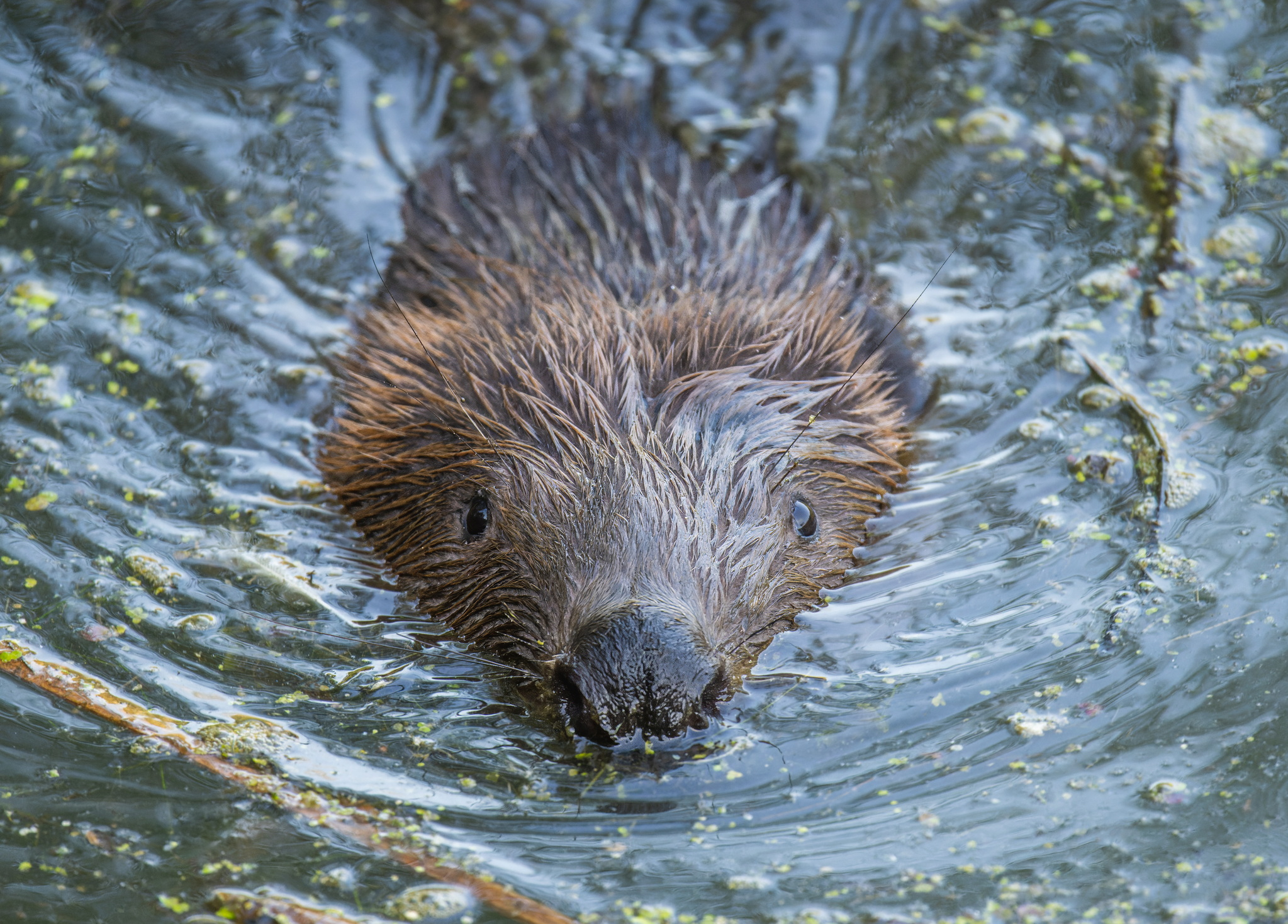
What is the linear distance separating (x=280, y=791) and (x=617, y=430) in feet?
4.42

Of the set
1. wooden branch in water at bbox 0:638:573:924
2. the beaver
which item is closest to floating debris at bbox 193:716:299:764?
wooden branch in water at bbox 0:638:573:924

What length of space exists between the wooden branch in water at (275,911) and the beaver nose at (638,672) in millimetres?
698

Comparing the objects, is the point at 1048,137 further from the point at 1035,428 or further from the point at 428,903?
the point at 428,903

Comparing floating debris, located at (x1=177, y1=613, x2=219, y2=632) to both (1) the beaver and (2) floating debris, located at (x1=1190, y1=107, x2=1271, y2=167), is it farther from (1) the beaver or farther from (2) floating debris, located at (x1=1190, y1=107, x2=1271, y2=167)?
(2) floating debris, located at (x1=1190, y1=107, x2=1271, y2=167)

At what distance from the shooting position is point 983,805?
367cm

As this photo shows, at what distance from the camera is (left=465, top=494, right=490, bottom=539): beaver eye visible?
426cm

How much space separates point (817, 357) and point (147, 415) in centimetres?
252

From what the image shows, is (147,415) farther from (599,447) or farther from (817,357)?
(817,357)

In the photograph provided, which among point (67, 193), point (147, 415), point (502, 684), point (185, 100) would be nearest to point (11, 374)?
point (147, 415)

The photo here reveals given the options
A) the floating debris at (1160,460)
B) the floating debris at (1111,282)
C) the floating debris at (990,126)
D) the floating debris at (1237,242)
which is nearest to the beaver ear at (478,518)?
the floating debris at (1160,460)

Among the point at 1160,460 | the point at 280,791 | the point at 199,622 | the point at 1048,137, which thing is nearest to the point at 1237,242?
the point at 1048,137

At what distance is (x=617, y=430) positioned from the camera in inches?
167

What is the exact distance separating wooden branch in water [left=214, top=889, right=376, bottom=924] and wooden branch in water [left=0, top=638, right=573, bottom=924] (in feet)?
0.69

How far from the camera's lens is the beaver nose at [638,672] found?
3477 millimetres
